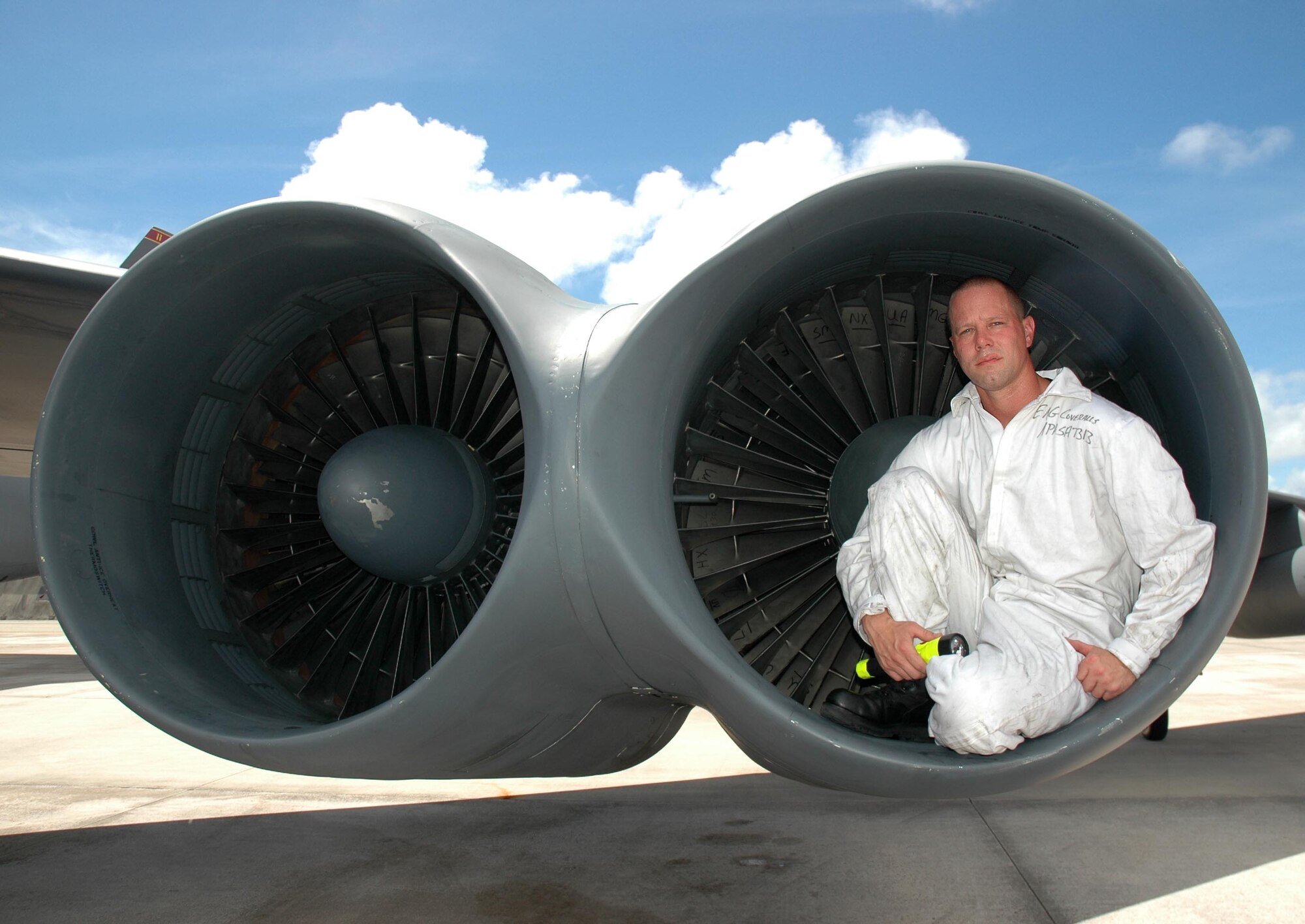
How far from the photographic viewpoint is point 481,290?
2.16 meters

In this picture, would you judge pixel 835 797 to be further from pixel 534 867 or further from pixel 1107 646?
pixel 1107 646

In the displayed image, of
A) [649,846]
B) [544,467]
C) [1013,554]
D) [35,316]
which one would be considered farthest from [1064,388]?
[35,316]

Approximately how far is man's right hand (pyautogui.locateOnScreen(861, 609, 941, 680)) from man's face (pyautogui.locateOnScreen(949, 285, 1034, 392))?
0.71 meters

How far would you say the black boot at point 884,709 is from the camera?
2219 mm

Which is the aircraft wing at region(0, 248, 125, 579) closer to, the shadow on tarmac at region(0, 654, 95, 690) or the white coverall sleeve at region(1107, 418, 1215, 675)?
the white coverall sleeve at region(1107, 418, 1215, 675)

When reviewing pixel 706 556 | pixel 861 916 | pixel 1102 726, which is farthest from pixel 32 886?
pixel 1102 726

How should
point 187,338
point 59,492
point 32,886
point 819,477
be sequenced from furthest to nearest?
1. point 819,477
2. point 32,886
3. point 187,338
4. point 59,492

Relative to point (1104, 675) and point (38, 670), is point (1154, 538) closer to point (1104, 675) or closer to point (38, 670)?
point (1104, 675)

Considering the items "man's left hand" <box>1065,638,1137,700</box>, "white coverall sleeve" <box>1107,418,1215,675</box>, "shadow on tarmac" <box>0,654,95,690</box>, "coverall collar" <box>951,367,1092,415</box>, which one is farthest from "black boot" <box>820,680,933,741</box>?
"shadow on tarmac" <box>0,654,95,690</box>

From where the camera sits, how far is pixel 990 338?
2.42 m

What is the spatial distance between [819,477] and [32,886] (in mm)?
2853

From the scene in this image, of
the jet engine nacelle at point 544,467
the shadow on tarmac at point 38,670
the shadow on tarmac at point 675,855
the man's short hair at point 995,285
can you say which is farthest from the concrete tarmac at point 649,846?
the shadow on tarmac at point 38,670

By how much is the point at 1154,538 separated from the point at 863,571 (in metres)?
0.67

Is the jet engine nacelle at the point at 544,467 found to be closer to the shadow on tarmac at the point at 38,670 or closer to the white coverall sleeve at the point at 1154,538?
the white coverall sleeve at the point at 1154,538
